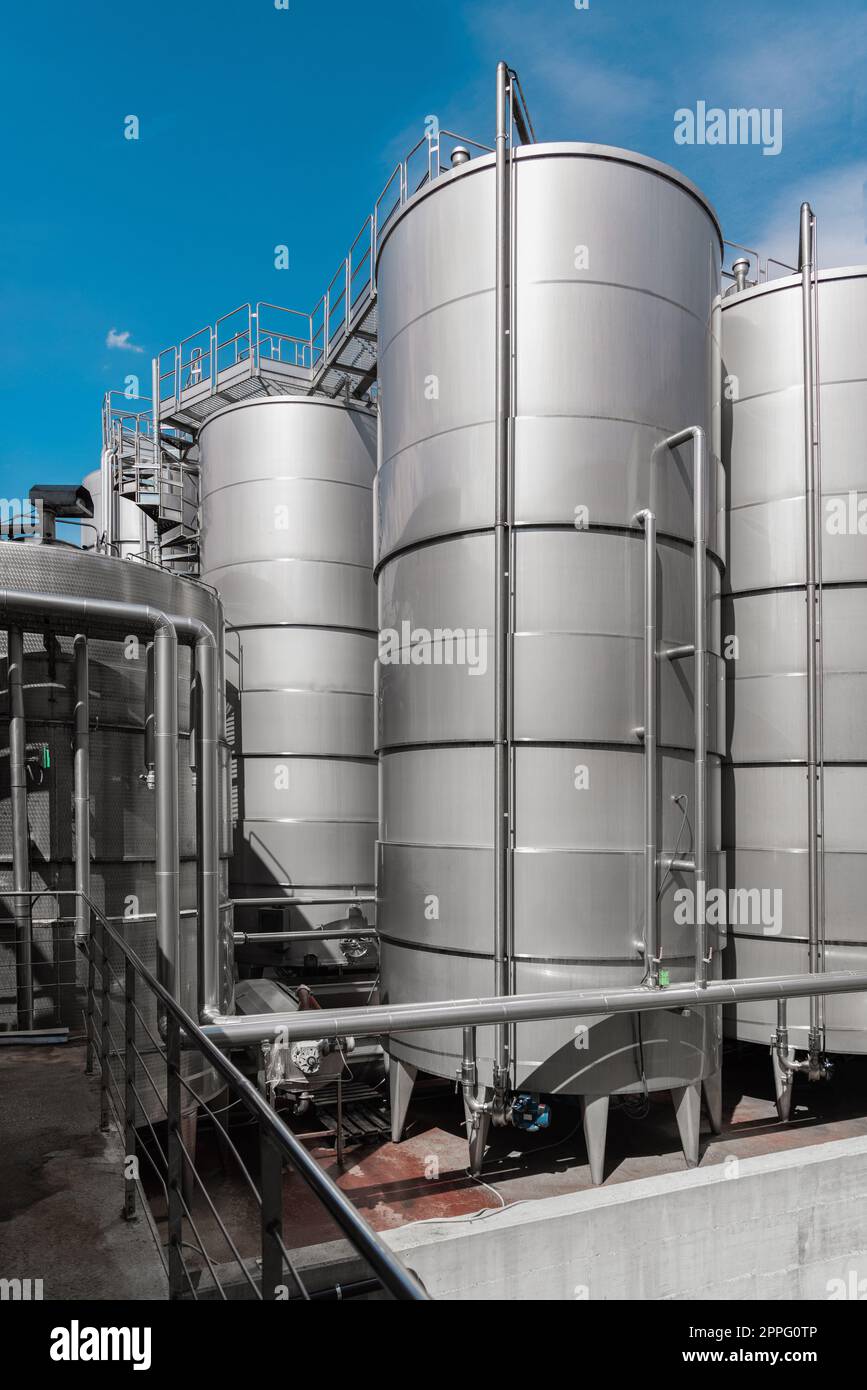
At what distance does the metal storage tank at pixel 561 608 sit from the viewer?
29.8 feet

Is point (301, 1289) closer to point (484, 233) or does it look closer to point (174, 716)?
point (174, 716)

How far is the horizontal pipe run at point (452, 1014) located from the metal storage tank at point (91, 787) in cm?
173

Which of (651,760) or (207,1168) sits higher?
(651,760)

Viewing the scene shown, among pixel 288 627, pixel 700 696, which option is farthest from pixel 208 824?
pixel 288 627

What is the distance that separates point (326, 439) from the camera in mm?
15883

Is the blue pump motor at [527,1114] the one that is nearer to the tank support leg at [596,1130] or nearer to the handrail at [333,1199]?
the tank support leg at [596,1130]

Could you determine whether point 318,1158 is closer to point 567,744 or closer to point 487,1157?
point 487,1157

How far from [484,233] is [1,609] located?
6.35 m

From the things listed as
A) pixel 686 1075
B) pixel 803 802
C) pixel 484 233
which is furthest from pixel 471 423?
pixel 686 1075

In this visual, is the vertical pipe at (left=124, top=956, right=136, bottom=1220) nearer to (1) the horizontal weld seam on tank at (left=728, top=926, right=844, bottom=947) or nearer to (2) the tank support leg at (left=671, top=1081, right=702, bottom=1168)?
(2) the tank support leg at (left=671, top=1081, right=702, bottom=1168)

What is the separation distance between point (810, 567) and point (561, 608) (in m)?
4.28

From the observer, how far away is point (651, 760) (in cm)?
914

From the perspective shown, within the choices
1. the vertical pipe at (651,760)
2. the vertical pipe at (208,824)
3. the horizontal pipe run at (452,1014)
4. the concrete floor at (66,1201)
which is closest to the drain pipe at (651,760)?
the vertical pipe at (651,760)
